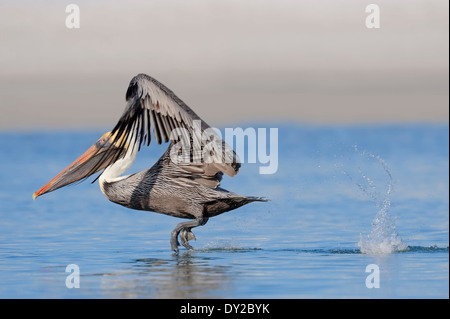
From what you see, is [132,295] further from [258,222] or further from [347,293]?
[258,222]

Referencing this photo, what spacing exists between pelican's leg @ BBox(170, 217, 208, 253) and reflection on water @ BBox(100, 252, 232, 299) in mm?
383

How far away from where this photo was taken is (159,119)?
8.48 m

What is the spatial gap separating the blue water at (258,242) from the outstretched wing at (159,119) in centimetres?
117

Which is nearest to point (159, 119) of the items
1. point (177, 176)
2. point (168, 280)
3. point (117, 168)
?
point (177, 176)

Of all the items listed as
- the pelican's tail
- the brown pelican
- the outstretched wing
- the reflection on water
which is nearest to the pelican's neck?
the brown pelican

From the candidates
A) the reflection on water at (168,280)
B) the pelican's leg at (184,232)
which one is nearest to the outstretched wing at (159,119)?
the pelican's leg at (184,232)

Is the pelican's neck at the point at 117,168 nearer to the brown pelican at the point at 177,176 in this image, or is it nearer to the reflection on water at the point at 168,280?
the brown pelican at the point at 177,176

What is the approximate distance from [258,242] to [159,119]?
2.41 meters

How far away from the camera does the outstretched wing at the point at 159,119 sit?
8.33m

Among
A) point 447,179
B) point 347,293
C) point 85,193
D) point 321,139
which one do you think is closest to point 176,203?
point 347,293

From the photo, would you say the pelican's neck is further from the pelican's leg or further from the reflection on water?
the reflection on water

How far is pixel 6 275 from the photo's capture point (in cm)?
802

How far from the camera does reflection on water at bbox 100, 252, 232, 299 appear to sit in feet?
23.2

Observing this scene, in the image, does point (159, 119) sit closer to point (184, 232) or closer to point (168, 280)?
point (184, 232)
